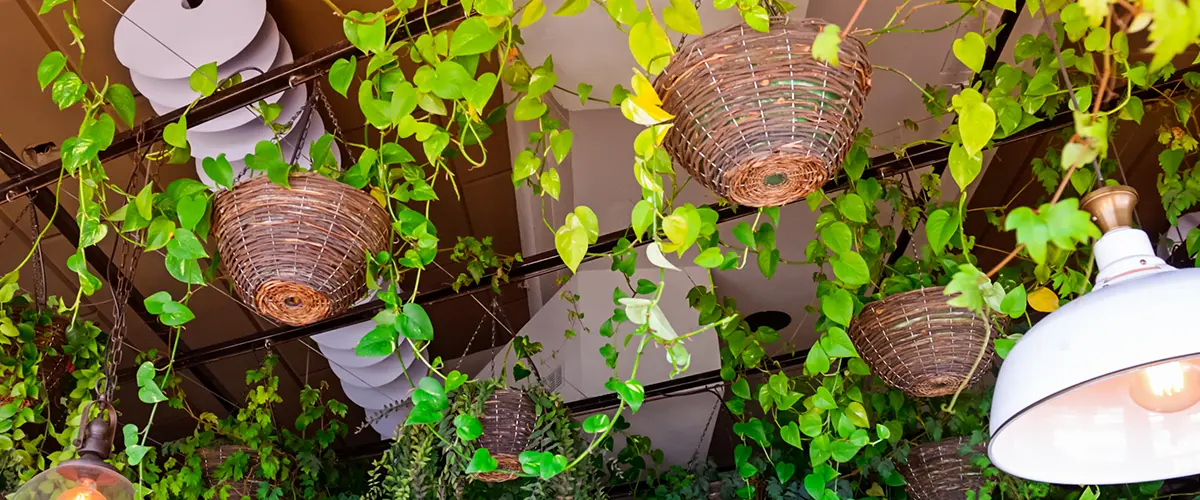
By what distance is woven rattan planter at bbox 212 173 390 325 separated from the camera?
107 centimetres

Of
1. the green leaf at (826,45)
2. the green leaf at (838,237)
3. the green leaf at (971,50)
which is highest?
the green leaf at (971,50)

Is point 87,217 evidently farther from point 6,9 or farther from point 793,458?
point 793,458

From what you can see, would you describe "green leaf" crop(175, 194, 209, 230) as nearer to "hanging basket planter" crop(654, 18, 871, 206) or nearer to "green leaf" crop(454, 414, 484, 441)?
"green leaf" crop(454, 414, 484, 441)

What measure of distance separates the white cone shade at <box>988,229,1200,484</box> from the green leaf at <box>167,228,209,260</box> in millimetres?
914

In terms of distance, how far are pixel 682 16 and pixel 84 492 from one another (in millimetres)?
950

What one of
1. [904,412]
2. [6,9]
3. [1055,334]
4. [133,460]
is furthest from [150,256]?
[1055,334]

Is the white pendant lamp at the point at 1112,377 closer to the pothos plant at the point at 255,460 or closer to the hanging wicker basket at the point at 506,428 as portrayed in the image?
the hanging wicker basket at the point at 506,428

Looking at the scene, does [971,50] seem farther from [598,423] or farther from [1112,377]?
[598,423]

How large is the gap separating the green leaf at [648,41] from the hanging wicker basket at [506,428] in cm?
→ 98

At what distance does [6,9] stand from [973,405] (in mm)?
2235

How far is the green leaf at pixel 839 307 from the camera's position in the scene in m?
1.17

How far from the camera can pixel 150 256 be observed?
2.49 metres

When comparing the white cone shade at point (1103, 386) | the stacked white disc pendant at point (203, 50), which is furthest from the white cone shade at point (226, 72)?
the white cone shade at point (1103, 386)

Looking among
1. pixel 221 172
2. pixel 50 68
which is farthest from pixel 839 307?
pixel 50 68
